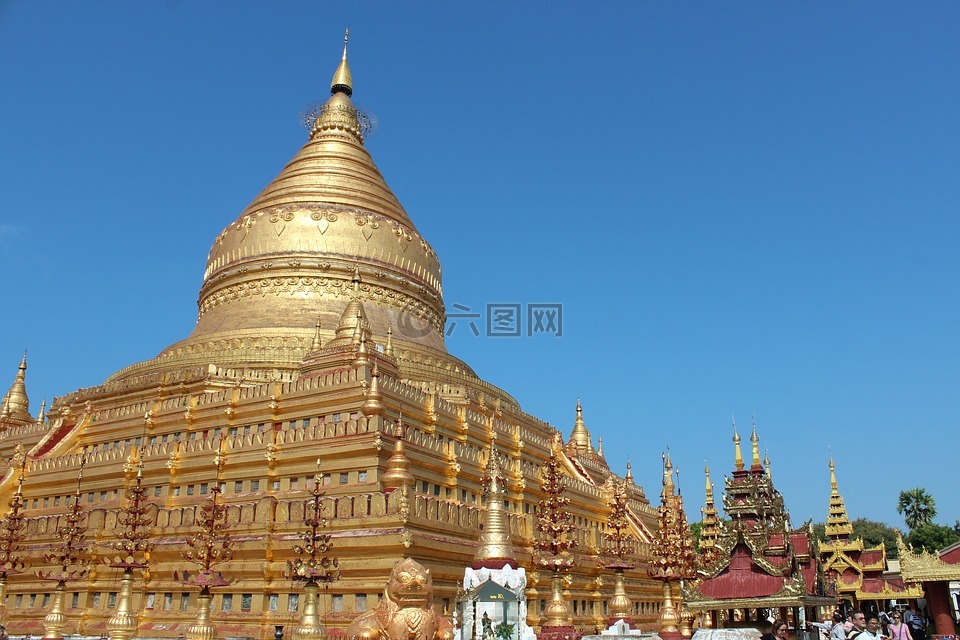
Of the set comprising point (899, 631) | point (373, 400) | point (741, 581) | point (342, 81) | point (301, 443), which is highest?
point (342, 81)

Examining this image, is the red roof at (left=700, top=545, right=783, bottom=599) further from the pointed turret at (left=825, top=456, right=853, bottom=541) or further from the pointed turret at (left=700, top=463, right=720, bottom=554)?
the pointed turret at (left=825, top=456, right=853, bottom=541)

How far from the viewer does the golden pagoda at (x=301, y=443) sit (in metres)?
21.3

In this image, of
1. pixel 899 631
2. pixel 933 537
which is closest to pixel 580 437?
pixel 899 631

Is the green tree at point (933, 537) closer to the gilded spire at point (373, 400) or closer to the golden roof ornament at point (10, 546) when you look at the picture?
the gilded spire at point (373, 400)

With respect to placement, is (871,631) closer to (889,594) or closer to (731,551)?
(731,551)

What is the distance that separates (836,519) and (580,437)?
1934cm

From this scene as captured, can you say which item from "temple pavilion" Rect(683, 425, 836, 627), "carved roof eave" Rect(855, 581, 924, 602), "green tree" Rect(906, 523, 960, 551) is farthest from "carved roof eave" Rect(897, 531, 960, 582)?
"green tree" Rect(906, 523, 960, 551)

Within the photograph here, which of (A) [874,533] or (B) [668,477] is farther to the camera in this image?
(A) [874,533]

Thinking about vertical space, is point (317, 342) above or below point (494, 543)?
above

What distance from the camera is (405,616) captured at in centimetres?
1167

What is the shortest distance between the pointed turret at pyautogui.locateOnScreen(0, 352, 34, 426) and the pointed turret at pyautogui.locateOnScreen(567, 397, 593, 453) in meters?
24.6

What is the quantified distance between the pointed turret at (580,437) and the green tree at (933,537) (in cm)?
3398

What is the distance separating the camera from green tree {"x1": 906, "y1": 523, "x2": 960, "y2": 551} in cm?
5969

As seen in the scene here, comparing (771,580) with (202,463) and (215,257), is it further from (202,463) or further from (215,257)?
(215,257)
